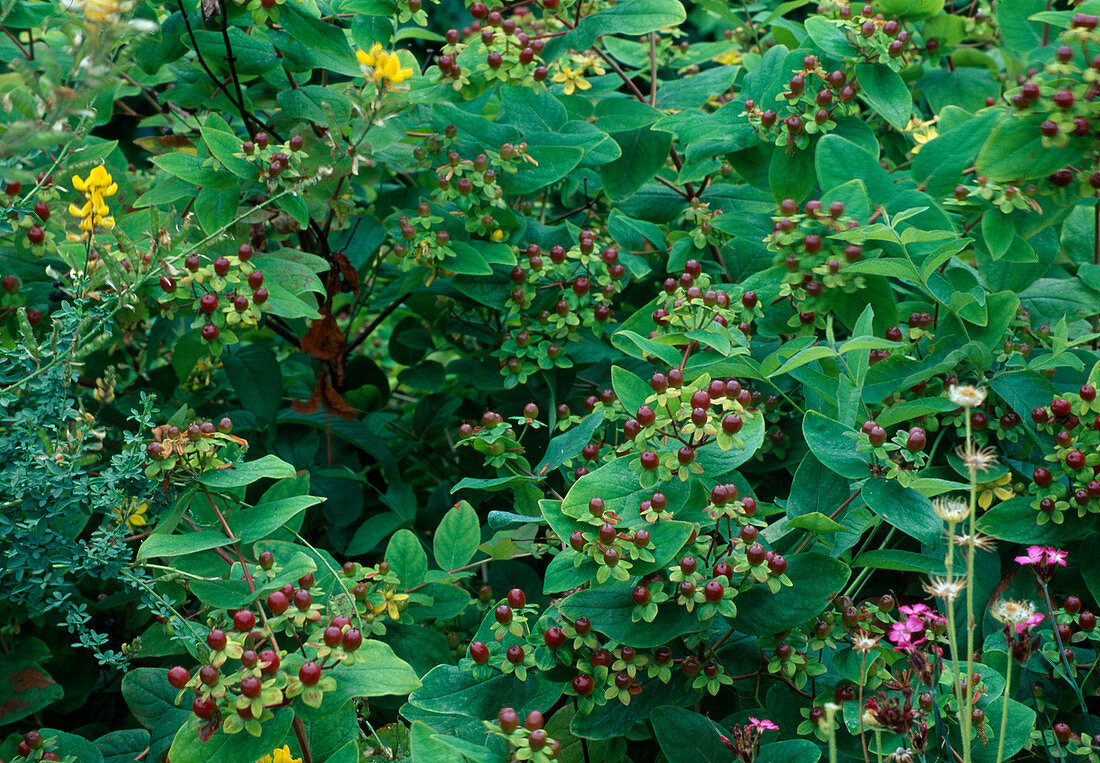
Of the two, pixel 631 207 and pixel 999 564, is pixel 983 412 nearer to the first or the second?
pixel 999 564

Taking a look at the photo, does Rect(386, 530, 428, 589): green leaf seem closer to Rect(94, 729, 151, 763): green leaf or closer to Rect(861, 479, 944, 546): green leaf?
Rect(94, 729, 151, 763): green leaf

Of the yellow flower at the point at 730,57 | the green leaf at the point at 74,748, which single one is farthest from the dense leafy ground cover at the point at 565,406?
the yellow flower at the point at 730,57

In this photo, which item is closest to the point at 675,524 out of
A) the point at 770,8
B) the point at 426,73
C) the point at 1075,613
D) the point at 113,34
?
the point at 1075,613

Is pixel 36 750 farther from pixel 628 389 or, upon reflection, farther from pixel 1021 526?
pixel 1021 526

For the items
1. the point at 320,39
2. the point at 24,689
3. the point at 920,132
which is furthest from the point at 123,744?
the point at 920,132

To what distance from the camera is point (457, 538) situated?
1.23m

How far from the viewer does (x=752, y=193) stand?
1.59 meters

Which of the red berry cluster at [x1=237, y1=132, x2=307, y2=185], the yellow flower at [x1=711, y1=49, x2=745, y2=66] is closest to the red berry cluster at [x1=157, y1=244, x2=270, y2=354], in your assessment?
the red berry cluster at [x1=237, y1=132, x2=307, y2=185]

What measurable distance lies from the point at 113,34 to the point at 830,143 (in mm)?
909

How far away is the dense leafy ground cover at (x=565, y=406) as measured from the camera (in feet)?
3.00

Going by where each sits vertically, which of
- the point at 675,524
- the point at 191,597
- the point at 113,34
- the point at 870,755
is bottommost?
the point at 191,597

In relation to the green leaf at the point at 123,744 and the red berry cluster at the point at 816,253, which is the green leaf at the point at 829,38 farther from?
the green leaf at the point at 123,744

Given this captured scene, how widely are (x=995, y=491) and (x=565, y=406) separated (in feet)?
1.97

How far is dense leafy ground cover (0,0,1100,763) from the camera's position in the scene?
913mm
